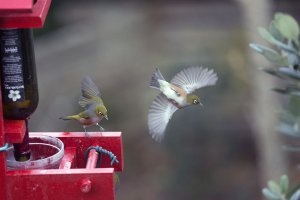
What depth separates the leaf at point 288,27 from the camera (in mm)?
1777

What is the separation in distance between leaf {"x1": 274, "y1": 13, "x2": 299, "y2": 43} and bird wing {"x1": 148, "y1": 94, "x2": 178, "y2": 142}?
19.6 inches

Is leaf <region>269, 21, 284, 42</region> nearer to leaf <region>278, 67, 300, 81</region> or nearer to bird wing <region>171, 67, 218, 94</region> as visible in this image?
leaf <region>278, 67, 300, 81</region>

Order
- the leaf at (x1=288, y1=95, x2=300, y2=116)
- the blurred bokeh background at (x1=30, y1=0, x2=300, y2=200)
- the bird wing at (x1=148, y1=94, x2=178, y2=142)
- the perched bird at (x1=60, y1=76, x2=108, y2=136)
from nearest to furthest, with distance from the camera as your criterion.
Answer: the leaf at (x1=288, y1=95, x2=300, y2=116)
the bird wing at (x1=148, y1=94, x2=178, y2=142)
the perched bird at (x1=60, y1=76, x2=108, y2=136)
the blurred bokeh background at (x1=30, y1=0, x2=300, y2=200)

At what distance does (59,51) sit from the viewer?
272 inches

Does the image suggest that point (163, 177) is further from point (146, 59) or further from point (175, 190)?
point (146, 59)

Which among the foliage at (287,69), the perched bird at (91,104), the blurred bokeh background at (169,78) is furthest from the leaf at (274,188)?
the blurred bokeh background at (169,78)

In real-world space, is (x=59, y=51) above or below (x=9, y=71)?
below

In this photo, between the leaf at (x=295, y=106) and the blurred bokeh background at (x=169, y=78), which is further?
the blurred bokeh background at (x=169, y=78)

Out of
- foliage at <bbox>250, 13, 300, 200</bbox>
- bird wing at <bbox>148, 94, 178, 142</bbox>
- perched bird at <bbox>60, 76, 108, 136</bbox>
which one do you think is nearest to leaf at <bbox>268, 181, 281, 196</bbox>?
foliage at <bbox>250, 13, 300, 200</bbox>

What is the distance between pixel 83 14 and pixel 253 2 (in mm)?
3071

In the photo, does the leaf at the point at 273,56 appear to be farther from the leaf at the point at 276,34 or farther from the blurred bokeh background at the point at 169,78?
the blurred bokeh background at the point at 169,78

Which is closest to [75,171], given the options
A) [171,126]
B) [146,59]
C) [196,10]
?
[171,126]

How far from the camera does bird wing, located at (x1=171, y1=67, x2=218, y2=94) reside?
7.21ft

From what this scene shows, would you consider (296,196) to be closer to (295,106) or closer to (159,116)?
(295,106)
